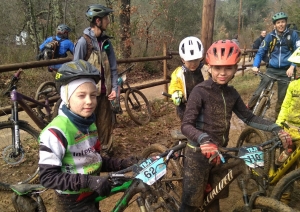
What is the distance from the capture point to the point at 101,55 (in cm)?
382

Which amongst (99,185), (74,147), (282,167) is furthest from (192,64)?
(99,185)

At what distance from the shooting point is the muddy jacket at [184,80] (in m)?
3.36

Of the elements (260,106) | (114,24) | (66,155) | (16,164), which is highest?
(114,24)

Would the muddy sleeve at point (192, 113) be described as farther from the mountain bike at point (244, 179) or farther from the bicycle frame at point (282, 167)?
the bicycle frame at point (282, 167)

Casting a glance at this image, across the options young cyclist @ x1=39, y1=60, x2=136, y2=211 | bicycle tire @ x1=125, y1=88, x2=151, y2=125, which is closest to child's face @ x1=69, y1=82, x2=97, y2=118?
young cyclist @ x1=39, y1=60, x2=136, y2=211

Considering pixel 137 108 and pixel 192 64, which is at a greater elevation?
pixel 192 64

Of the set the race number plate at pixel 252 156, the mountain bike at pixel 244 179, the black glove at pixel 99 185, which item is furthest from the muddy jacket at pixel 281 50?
the black glove at pixel 99 185

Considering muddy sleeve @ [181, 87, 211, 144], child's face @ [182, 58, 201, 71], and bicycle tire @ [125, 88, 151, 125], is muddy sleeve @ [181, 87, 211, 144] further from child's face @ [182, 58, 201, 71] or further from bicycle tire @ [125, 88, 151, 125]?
bicycle tire @ [125, 88, 151, 125]

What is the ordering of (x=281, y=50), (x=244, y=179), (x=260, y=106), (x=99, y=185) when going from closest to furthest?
1. (x=99, y=185)
2. (x=244, y=179)
3. (x=260, y=106)
4. (x=281, y=50)

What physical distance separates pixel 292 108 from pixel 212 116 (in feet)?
4.12

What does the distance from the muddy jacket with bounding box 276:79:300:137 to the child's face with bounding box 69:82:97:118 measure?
2.27m

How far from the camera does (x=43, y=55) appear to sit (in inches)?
261

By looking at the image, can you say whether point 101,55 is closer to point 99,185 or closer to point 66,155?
point 66,155

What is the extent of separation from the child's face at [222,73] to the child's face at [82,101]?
1.13 m
